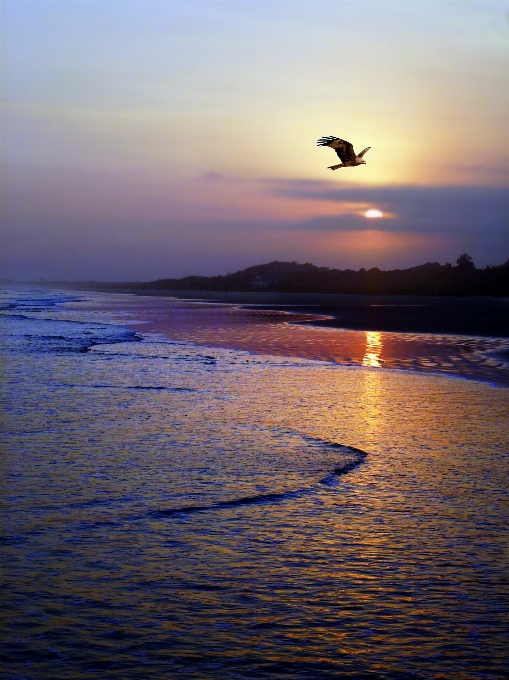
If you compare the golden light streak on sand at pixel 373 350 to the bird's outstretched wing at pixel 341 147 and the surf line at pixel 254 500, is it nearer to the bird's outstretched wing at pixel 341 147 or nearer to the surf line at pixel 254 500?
the bird's outstretched wing at pixel 341 147

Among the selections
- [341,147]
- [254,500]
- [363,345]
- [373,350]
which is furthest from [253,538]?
[363,345]

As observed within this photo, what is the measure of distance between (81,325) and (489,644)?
32.6 metres

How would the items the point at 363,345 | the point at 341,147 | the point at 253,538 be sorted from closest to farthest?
the point at 253,538, the point at 341,147, the point at 363,345

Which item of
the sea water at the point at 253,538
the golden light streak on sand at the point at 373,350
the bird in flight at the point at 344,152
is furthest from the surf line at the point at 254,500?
the golden light streak on sand at the point at 373,350

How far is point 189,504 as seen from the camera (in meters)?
7.53

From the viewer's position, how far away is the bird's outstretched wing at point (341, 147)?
14.9 m

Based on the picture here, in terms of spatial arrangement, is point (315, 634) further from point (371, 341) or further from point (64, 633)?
point (371, 341)

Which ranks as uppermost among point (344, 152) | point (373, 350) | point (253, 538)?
point (344, 152)

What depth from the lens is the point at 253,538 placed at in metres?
6.57

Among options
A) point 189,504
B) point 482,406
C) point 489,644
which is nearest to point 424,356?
point 482,406

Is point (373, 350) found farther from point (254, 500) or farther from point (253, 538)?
point (253, 538)

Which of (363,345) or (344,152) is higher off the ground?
(344,152)

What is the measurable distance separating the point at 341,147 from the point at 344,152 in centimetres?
33

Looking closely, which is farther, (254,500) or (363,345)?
(363,345)
